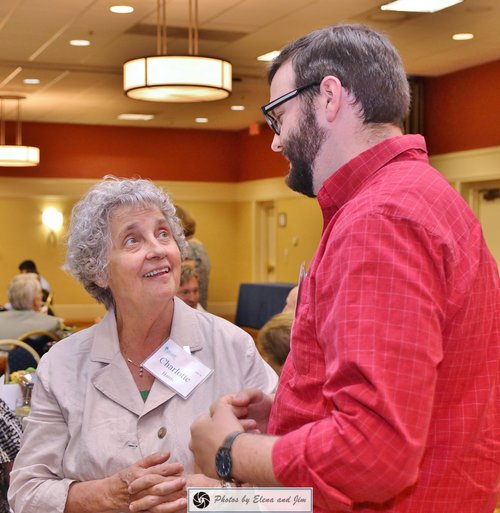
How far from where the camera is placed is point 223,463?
1.27m

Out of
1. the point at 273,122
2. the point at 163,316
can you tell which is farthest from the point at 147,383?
the point at 273,122

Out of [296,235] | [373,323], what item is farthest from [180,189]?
[373,323]

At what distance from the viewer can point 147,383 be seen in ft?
7.34

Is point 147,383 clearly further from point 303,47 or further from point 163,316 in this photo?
point 303,47

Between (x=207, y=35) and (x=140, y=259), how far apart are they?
7318 millimetres

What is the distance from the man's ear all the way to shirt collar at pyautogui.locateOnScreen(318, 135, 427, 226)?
8 cm

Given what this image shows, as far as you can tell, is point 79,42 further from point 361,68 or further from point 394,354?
point 394,354

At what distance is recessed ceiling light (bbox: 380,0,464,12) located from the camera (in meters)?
7.54

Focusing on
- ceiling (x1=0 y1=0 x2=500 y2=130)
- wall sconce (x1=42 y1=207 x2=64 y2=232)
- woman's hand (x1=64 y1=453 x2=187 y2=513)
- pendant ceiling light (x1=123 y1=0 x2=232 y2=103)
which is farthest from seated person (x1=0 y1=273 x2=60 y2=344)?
wall sconce (x1=42 y1=207 x2=64 y2=232)

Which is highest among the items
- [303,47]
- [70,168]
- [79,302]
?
[70,168]

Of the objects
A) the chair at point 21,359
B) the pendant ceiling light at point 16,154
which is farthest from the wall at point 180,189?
the chair at point 21,359

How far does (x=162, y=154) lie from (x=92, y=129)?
4.66 ft

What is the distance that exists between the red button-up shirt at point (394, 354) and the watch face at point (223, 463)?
0.10 meters

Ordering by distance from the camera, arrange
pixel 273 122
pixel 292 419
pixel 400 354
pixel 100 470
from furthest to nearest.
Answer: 1. pixel 100 470
2. pixel 273 122
3. pixel 292 419
4. pixel 400 354
